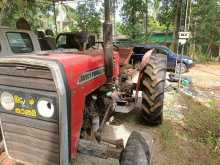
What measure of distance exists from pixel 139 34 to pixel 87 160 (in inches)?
585

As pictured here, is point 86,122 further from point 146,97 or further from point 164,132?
point 164,132

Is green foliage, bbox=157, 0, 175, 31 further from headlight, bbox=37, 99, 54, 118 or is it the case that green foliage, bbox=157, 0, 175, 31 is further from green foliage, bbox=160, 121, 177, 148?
headlight, bbox=37, 99, 54, 118

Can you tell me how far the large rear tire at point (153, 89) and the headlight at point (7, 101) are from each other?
2.41 meters

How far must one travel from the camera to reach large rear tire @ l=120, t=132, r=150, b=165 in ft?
7.36

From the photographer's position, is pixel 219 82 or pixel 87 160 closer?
pixel 87 160

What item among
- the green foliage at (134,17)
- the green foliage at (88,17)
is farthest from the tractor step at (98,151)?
the green foliage at (88,17)

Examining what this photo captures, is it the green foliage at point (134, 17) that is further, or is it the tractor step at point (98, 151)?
the green foliage at point (134, 17)

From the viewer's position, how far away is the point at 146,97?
409 cm

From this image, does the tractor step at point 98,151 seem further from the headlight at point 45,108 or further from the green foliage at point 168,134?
the green foliage at point 168,134

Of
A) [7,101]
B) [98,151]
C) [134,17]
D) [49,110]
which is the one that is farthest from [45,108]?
[134,17]

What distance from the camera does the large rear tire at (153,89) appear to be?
4027 millimetres

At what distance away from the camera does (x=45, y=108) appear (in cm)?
201

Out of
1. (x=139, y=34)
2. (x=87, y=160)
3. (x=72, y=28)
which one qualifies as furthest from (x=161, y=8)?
(x=87, y=160)

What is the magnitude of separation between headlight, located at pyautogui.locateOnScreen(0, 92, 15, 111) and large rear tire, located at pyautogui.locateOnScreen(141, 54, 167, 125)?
2406 millimetres
